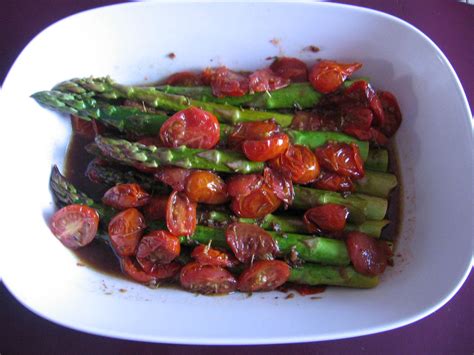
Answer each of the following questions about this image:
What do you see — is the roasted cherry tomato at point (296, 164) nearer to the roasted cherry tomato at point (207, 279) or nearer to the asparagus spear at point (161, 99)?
the asparagus spear at point (161, 99)

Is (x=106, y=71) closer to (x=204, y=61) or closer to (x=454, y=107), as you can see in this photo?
(x=204, y=61)

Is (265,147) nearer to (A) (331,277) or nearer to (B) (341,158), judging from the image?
(B) (341,158)

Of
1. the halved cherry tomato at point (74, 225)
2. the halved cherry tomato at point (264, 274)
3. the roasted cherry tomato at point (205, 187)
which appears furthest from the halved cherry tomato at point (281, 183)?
the halved cherry tomato at point (74, 225)

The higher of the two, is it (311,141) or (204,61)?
(204,61)

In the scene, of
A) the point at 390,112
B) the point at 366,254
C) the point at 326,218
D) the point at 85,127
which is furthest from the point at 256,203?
the point at 85,127

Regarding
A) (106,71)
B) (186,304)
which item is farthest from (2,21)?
(186,304)

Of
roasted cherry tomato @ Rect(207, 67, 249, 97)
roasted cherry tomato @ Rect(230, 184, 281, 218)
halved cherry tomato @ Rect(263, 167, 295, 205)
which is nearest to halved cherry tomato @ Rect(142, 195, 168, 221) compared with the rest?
roasted cherry tomato @ Rect(230, 184, 281, 218)
